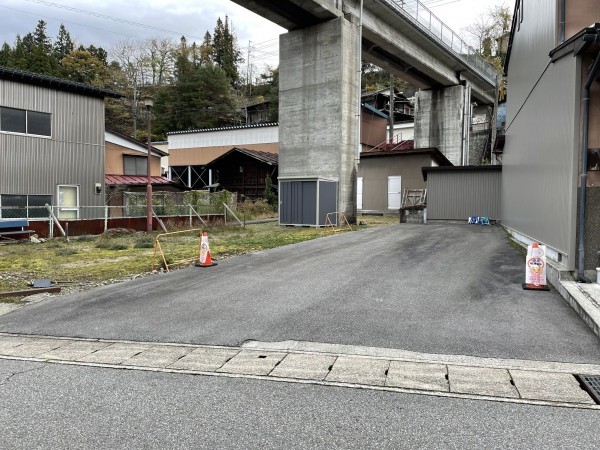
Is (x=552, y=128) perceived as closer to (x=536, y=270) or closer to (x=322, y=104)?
(x=536, y=270)

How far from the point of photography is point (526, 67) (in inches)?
496

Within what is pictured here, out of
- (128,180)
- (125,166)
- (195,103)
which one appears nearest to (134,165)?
(125,166)

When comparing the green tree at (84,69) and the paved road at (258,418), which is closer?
the paved road at (258,418)

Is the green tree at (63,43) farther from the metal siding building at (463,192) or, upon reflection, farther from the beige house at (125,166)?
the metal siding building at (463,192)

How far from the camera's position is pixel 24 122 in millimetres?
18469

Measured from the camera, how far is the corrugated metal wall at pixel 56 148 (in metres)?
18.0

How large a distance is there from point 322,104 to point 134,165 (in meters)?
16.8

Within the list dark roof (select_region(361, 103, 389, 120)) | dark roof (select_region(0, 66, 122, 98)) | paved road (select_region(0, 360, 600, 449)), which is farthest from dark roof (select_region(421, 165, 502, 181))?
paved road (select_region(0, 360, 600, 449))

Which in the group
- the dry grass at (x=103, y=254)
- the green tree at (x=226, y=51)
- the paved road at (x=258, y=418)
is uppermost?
the green tree at (x=226, y=51)

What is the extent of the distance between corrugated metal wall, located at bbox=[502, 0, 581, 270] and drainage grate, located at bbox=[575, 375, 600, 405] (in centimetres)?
372

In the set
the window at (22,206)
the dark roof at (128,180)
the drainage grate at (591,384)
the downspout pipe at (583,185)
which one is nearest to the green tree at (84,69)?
the dark roof at (128,180)

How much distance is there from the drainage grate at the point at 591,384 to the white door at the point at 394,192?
1000 inches

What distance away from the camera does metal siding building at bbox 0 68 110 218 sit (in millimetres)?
17984

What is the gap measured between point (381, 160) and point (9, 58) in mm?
47650
